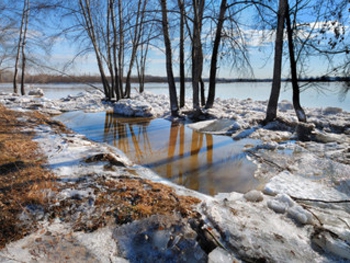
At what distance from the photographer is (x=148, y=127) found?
7457mm

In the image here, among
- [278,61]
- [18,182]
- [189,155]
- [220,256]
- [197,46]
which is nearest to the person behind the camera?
[220,256]

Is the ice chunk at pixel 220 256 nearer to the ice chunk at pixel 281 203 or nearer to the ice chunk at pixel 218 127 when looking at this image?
the ice chunk at pixel 281 203

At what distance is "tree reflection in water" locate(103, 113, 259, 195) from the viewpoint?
3.43 metres

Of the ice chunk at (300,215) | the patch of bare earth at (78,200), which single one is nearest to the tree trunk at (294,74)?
the ice chunk at (300,215)

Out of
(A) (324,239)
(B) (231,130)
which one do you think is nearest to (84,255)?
(A) (324,239)

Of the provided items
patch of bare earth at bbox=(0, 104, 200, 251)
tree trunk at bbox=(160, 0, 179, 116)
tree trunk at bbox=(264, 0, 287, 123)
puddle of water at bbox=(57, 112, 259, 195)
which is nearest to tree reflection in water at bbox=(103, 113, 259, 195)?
puddle of water at bbox=(57, 112, 259, 195)

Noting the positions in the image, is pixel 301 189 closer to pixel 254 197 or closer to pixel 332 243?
pixel 254 197

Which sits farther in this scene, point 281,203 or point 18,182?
point 18,182

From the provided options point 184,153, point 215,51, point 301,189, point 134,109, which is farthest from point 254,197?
point 134,109

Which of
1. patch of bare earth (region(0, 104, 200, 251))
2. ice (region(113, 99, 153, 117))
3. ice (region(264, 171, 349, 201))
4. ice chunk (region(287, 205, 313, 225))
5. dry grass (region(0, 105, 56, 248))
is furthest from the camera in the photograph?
ice (region(113, 99, 153, 117))

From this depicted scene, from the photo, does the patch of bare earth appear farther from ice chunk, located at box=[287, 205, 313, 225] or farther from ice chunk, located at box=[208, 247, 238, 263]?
ice chunk, located at box=[287, 205, 313, 225]

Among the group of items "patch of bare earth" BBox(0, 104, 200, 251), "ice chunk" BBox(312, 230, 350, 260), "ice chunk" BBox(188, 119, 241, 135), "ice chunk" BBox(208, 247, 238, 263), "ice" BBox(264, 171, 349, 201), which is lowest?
"ice chunk" BBox(208, 247, 238, 263)

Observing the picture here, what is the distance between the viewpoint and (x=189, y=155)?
4.67 m

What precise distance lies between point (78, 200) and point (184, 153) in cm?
269
